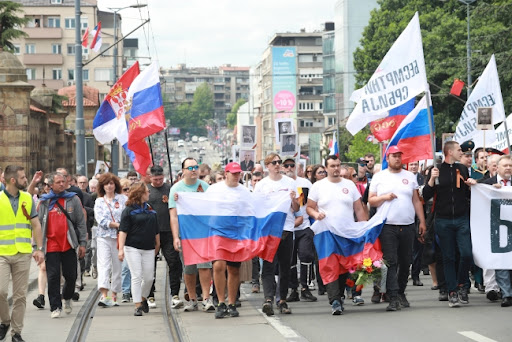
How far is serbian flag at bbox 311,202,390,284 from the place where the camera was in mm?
12781

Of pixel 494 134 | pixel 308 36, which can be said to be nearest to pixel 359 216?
pixel 494 134

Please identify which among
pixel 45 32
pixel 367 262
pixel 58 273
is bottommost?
pixel 58 273

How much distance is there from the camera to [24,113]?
34844mm

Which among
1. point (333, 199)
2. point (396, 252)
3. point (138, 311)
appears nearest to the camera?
point (333, 199)

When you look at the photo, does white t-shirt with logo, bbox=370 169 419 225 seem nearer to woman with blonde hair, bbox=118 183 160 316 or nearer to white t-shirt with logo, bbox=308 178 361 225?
white t-shirt with logo, bbox=308 178 361 225

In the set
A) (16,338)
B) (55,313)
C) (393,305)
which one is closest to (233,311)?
(393,305)

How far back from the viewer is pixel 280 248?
42.9 ft

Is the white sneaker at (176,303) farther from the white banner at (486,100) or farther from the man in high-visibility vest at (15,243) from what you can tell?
the white banner at (486,100)

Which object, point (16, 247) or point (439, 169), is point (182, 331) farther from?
point (439, 169)

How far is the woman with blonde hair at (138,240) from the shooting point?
1305 cm

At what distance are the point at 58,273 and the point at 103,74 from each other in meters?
102

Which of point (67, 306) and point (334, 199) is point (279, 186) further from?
point (67, 306)

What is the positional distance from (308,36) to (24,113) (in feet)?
404

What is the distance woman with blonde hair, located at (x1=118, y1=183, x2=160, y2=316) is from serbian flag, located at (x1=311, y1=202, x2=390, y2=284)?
2.07m
